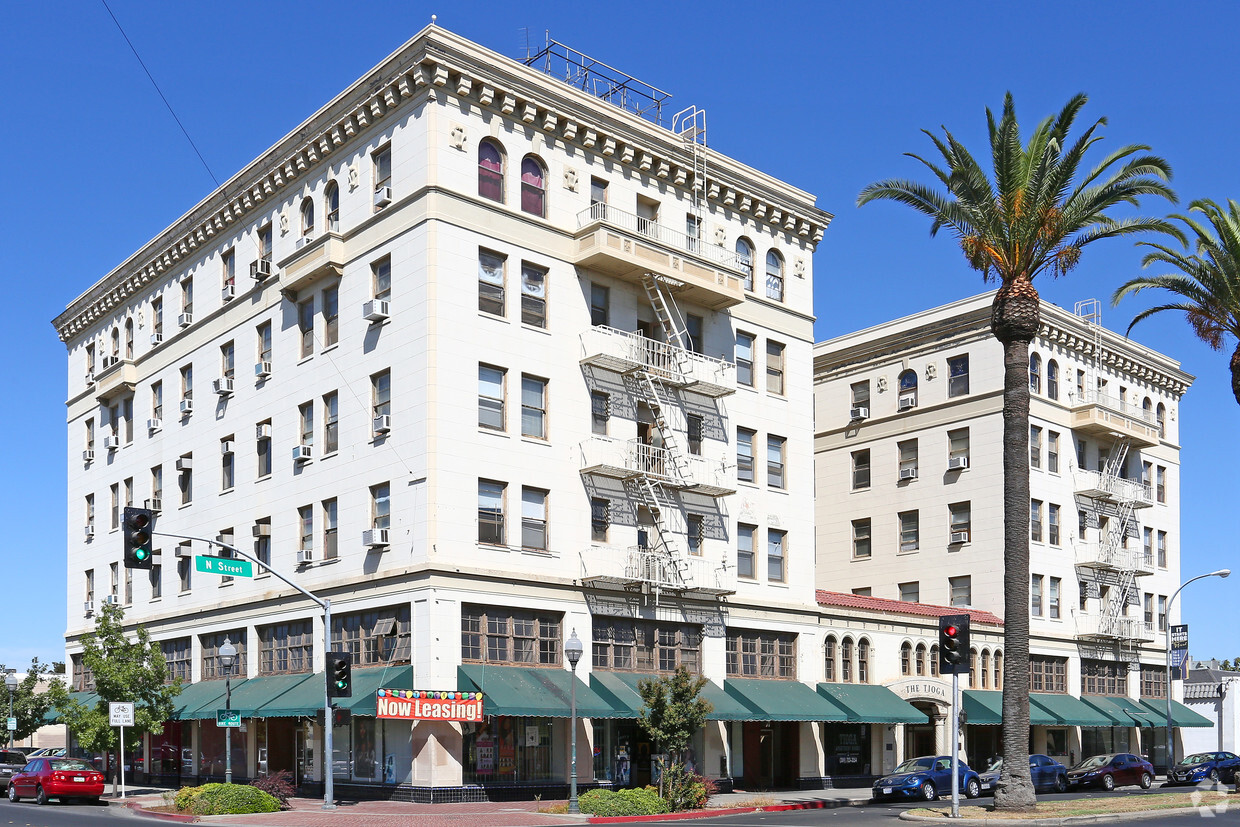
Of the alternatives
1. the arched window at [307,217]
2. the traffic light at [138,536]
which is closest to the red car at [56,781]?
the traffic light at [138,536]

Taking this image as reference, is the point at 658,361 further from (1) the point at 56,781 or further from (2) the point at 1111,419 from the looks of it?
(2) the point at 1111,419

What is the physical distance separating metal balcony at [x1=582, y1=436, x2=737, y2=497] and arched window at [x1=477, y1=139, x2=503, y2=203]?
26.3 feet

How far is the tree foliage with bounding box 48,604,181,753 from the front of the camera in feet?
140

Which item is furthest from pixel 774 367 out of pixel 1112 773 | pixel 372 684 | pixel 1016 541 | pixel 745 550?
pixel 1112 773

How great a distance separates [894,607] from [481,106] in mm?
26624

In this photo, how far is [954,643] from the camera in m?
30.2

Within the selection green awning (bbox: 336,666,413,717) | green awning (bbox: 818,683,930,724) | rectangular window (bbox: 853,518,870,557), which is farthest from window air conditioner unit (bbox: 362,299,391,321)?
rectangular window (bbox: 853,518,870,557)

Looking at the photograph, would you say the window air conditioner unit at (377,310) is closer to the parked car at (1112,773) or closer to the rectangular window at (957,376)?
the parked car at (1112,773)

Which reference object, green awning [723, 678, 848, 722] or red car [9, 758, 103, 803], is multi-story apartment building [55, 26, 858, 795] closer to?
green awning [723, 678, 848, 722]

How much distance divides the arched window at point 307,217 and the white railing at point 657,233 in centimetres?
901

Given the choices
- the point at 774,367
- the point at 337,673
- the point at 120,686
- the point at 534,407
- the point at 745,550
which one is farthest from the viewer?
the point at 774,367

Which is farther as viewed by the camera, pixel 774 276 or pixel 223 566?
pixel 774 276

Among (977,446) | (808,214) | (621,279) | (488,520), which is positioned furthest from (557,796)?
(977,446)

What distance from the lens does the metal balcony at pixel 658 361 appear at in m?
40.1
